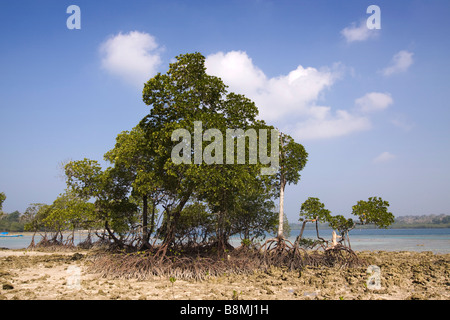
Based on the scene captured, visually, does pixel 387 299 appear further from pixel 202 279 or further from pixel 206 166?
pixel 206 166

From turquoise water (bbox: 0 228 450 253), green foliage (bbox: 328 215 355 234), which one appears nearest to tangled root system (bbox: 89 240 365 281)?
green foliage (bbox: 328 215 355 234)

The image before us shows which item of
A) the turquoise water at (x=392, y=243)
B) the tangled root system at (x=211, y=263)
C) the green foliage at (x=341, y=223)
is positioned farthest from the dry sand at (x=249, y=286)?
the turquoise water at (x=392, y=243)

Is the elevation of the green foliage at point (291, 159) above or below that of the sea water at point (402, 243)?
above

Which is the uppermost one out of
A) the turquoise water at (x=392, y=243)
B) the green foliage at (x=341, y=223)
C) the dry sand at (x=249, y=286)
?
the green foliage at (x=341, y=223)

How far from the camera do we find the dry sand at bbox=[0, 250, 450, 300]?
344 inches

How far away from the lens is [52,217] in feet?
44.6

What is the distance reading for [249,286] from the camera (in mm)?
10164

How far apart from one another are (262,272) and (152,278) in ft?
13.3

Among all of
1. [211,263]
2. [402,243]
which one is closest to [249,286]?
[211,263]

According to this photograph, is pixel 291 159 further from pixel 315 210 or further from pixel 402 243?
pixel 402 243

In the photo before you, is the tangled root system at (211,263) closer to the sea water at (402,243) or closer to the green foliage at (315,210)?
the green foliage at (315,210)

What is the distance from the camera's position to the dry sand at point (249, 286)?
8742 mm

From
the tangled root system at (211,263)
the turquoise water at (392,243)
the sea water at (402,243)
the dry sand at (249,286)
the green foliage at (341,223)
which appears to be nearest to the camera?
the dry sand at (249,286)

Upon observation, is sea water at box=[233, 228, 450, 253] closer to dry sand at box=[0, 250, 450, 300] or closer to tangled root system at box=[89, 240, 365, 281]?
tangled root system at box=[89, 240, 365, 281]
